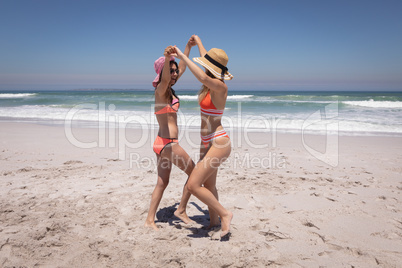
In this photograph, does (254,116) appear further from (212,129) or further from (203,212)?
(212,129)

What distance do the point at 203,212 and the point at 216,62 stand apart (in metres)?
2.20

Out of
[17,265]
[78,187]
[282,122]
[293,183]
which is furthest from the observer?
[282,122]

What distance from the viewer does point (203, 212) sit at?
12.1 feet

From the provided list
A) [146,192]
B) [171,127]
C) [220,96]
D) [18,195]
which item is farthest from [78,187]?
[220,96]

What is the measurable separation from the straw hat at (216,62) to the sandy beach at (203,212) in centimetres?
180

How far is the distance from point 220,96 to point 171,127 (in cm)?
71

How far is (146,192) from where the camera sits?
4.19m

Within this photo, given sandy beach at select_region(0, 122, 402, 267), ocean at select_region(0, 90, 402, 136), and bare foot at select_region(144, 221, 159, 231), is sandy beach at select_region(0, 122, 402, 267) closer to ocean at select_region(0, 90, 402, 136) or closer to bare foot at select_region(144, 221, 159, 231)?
bare foot at select_region(144, 221, 159, 231)

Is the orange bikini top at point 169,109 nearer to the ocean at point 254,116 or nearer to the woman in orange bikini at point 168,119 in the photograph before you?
the woman in orange bikini at point 168,119

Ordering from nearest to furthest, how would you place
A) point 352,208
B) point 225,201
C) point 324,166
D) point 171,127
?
point 171,127 → point 352,208 → point 225,201 → point 324,166

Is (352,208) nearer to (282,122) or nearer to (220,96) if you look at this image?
(220,96)

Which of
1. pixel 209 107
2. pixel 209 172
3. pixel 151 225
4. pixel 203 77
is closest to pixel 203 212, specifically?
pixel 151 225

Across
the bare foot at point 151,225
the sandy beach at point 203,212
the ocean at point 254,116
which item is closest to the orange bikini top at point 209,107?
the sandy beach at point 203,212

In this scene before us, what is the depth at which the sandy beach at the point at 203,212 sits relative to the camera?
8.36 ft
